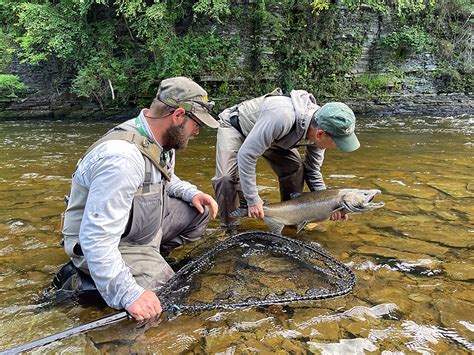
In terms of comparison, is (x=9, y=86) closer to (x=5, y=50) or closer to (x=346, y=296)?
(x=5, y=50)

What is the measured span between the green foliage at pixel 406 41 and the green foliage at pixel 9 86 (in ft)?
54.9

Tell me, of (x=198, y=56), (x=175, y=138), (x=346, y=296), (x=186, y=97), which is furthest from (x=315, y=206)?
(x=198, y=56)

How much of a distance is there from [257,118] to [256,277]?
5.59 ft

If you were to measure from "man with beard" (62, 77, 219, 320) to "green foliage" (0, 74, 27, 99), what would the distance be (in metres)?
17.0

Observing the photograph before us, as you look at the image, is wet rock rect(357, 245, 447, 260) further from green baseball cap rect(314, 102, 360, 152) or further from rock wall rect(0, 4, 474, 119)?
rock wall rect(0, 4, 474, 119)

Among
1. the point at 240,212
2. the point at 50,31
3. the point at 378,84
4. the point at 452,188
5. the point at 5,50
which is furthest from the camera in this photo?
the point at 378,84

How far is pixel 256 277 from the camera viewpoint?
12.3 ft

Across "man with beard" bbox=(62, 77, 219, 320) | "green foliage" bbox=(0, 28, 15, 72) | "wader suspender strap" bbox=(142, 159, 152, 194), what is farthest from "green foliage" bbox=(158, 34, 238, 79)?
"wader suspender strap" bbox=(142, 159, 152, 194)

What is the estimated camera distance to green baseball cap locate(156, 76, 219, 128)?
9.78 ft

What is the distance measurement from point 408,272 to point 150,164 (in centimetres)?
249

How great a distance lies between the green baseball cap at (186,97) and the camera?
298cm

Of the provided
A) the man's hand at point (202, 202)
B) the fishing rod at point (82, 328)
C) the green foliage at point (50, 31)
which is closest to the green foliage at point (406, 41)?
the green foliage at point (50, 31)

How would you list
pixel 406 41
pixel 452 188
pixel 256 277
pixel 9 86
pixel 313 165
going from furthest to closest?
pixel 406 41 < pixel 9 86 < pixel 452 188 < pixel 313 165 < pixel 256 277

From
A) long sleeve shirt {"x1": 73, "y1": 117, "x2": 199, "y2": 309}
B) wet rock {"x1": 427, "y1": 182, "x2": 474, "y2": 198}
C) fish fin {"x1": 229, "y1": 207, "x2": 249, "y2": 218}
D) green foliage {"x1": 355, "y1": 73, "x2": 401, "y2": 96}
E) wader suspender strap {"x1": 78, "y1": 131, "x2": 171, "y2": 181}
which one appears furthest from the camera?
green foliage {"x1": 355, "y1": 73, "x2": 401, "y2": 96}
